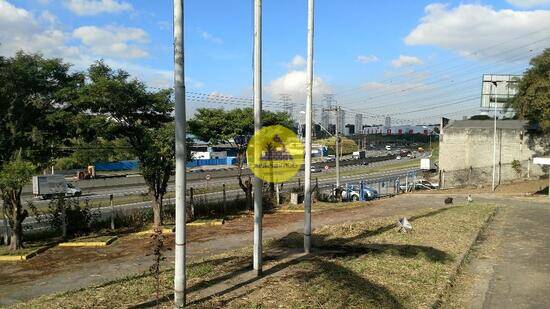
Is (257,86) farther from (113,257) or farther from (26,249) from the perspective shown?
(26,249)

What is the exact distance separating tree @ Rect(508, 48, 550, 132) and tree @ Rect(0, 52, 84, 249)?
28.1 metres

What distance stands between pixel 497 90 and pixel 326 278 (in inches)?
1444

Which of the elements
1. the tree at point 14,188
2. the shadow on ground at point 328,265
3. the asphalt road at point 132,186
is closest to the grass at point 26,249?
the tree at point 14,188

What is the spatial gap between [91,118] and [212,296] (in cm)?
1188

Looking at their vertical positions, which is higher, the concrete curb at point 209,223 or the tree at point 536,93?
the tree at point 536,93

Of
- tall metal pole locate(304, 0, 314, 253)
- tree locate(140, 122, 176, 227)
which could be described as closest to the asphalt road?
tree locate(140, 122, 176, 227)

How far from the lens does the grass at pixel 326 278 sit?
6.96 metres

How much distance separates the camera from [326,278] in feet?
26.8

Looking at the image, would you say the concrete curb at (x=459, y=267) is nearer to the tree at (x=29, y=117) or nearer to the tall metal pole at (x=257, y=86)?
the tall metal pole at (x=257, y=86)

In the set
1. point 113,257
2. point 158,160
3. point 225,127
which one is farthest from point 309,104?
point 225,127

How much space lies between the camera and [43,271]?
35.2 ft

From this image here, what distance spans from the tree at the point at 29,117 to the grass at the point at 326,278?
22.0 feet

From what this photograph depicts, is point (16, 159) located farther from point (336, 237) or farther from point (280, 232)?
point (336, 237)

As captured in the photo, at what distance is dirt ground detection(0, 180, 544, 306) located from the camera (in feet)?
30.2
